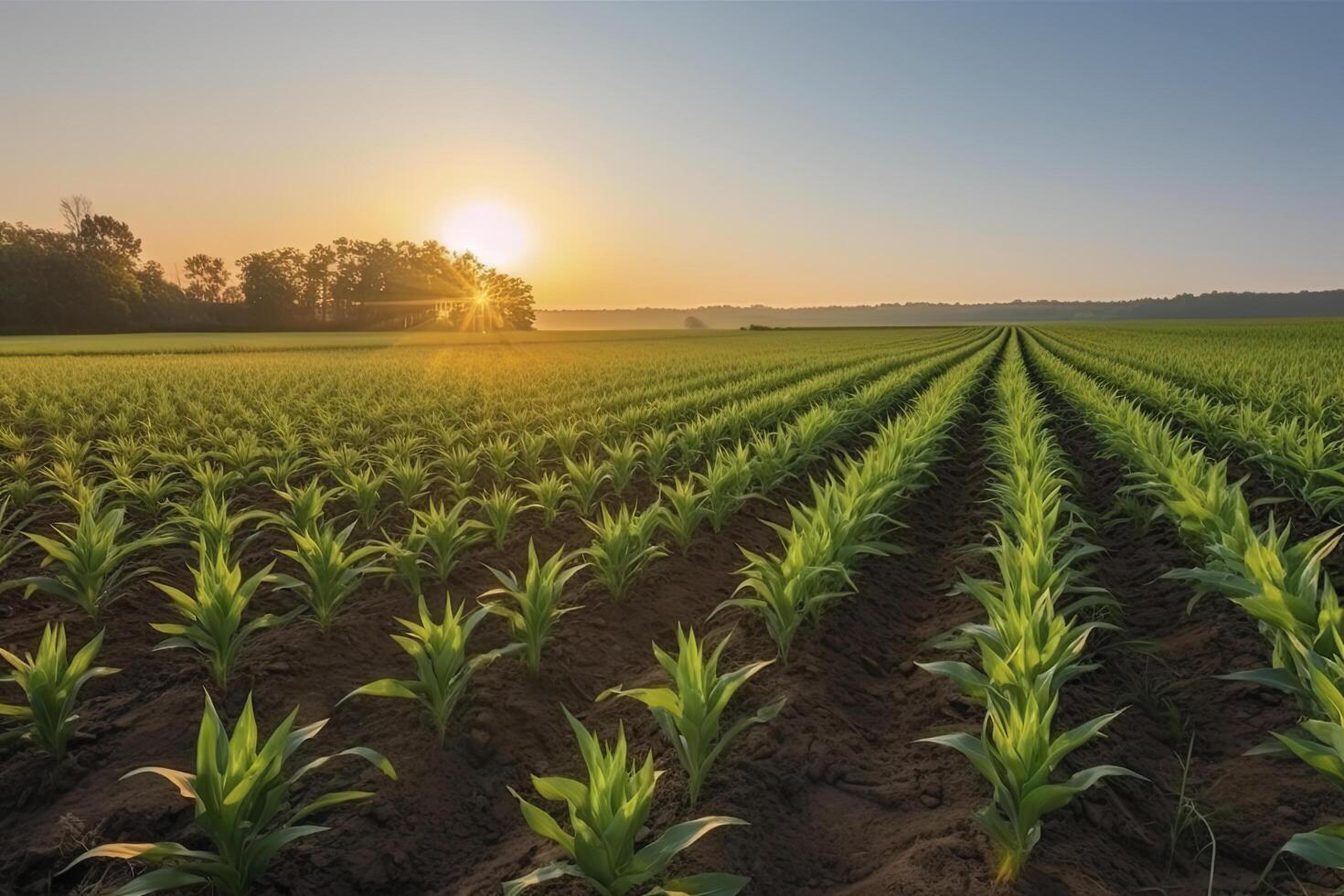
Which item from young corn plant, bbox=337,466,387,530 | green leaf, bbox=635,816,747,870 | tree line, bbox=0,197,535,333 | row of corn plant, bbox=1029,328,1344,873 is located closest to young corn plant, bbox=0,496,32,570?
young corn plant, bbox=337,466,387,530

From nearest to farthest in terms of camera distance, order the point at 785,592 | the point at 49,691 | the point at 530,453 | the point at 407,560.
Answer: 1. the point at 49,691
2. the point at 785,592
3. the point at 407,560
4. the point at 530,453

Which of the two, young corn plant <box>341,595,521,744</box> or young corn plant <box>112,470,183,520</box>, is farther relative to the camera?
young corn plant <box>112,470,183,520</box>

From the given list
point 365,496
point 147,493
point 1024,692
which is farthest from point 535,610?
point 147,493

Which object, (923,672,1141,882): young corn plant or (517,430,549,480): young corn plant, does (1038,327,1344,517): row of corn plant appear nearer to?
(923,672,1141,882): young corn plant

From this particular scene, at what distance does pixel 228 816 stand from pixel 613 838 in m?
1.14

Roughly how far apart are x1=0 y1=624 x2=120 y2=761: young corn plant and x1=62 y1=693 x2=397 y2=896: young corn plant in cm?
100

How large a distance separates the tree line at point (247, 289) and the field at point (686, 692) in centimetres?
6870

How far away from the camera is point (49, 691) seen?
2.89 m

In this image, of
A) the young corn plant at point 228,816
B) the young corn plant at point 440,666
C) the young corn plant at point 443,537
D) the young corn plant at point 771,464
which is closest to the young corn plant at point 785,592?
the young corn plant at point 440,666

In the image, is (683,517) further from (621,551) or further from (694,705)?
(694,705)

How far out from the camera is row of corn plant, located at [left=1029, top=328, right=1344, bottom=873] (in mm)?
2213

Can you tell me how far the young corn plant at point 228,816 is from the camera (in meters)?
2.03

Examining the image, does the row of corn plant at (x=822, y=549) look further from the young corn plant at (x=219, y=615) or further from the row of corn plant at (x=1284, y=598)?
the young corn plant at (x=219, y=615)

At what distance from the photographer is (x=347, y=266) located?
9444cm
